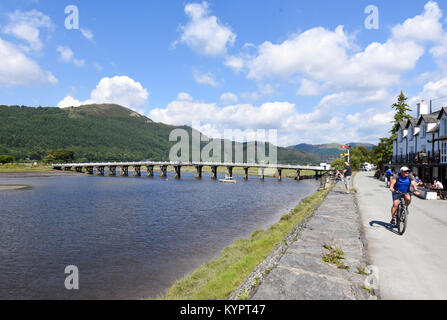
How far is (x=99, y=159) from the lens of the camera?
656ft

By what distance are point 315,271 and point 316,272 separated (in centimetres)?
6

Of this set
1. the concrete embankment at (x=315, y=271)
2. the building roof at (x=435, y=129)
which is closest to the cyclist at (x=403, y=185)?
the concrete embankment at (x=315, y=271)

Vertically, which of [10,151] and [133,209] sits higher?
[10,151]

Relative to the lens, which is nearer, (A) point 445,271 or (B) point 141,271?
(A) point 445,271

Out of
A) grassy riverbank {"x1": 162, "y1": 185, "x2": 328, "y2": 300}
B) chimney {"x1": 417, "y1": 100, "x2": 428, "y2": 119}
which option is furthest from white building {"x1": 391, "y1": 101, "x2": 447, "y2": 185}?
grassy riverbank {"x1": 162, "y1": 185, "x2": 328, "y2": 300}

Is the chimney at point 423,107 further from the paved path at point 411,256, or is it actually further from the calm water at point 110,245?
the paved path at point 411,256

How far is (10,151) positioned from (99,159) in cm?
4999

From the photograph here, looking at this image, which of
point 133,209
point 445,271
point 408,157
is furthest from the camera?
point 408,157

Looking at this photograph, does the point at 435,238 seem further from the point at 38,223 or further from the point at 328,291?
the point at 38,223

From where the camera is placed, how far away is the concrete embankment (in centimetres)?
612

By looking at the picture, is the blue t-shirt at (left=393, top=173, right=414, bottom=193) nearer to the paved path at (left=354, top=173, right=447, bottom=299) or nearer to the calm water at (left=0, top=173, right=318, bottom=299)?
the paved path at (left=354, top=173, right=447, bottom=299)

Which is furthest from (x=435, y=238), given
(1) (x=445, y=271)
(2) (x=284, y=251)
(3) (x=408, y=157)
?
(3) (x=408, y=157)
